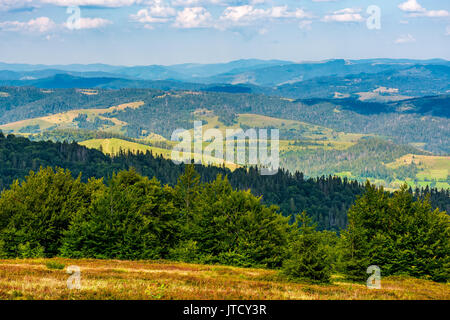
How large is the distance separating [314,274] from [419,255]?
2563cm

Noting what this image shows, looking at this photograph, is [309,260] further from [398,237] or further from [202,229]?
[202,229]

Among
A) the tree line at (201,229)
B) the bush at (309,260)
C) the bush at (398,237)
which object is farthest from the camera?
the tree line at (201,229)

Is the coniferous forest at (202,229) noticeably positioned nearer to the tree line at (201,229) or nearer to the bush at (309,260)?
the tree line at (201,229)

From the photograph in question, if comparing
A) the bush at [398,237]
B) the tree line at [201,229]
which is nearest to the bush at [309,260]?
the tree line at [201,229]

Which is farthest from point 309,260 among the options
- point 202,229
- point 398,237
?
point 202,229

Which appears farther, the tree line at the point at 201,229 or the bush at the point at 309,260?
the tree line at the point at 201,229

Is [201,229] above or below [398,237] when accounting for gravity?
below

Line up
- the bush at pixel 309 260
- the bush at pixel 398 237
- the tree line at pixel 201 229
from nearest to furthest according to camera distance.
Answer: the bush at pixel 309 260 → the bush at pixel 398 237 → the tree line at pixel 201 229

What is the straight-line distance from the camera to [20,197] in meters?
74.8

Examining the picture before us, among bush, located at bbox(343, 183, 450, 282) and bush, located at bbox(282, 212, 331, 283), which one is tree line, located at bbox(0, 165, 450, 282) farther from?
bush, located at bbox(282, 212, 331, 283)

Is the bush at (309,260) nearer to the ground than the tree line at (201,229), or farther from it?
farther from it
